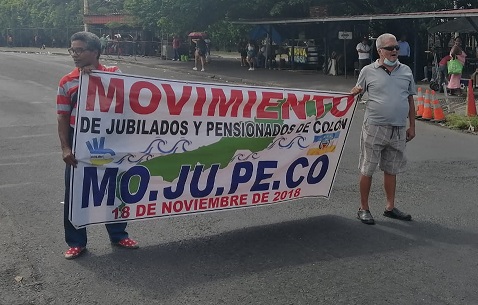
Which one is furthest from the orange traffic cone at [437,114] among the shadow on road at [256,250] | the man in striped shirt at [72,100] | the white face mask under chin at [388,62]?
the man in striped shirt at [72,100]

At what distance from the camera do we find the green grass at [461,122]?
13367 mm

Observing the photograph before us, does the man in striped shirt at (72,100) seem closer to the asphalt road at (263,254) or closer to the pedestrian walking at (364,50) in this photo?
the asphalt road at (263,254)

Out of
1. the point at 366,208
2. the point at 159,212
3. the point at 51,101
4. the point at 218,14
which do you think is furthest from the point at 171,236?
the point at 218,14

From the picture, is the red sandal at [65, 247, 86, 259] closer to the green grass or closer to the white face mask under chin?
the white face mask under chin

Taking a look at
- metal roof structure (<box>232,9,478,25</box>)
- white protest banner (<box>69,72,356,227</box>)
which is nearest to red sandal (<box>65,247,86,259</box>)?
white protest banner (<box>69,72,356,227</box>)

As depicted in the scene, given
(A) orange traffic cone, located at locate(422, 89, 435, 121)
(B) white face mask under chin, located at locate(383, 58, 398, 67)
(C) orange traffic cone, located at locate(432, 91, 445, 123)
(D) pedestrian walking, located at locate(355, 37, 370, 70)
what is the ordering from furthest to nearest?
(D) pedestrian walking, located at locate(355, 37, 370, 70) < (A) orange traffic cone, located at locate(422, 89, 435, 121) < (C) orange traffic cone, located at locate(432, 91, 445, 123) < (B) white face mask under chin, located at locate(383, 58, 398, 67)

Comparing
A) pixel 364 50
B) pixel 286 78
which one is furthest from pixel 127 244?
pixel 286 78

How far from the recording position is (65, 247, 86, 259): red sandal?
5.22 meters

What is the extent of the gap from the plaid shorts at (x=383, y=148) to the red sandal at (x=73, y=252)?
2880 millimetres

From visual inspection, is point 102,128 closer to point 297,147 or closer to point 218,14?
point 297,147

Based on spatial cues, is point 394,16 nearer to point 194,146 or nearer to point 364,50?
point 364,50

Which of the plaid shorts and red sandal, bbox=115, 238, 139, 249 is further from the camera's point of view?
the plaid shorts

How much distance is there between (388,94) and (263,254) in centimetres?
206

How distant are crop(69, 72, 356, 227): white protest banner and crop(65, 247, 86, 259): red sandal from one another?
0.86 feet
